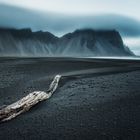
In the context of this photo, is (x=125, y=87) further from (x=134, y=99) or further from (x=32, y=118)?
(x=32, y=118)

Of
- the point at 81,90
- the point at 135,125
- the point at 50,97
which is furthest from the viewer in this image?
the point at 81,90

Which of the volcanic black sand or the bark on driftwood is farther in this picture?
the bark on driftwood

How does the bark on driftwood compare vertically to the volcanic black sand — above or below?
above

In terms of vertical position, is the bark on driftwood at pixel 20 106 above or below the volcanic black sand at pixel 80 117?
above

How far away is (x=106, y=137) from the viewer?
7.49 metres

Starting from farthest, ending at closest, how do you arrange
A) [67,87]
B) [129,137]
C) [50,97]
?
[67,87] → [50,97] → [129,137]

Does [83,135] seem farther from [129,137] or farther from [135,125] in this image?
[135,125]

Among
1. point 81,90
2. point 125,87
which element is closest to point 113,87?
point 125,87

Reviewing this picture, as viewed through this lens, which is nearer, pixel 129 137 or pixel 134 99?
pixel 129 137

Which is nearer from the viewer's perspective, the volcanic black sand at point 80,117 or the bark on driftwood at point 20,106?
the volcanic black sand at point 80,117

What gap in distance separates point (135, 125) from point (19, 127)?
3.88m

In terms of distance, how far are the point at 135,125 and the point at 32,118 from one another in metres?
3.71

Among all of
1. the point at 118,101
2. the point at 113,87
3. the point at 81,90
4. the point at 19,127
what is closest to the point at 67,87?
the point at 81,90

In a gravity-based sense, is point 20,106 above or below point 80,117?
above
